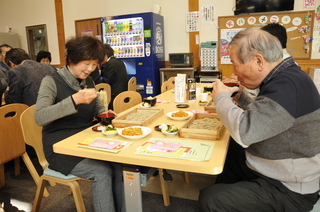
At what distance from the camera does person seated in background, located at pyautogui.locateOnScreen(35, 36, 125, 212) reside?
4.50 feet

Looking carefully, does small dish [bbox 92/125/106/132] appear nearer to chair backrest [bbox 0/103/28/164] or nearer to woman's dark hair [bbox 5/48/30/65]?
chair backrest [bbox 0/103/28/164]

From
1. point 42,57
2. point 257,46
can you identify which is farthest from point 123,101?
point 42,57

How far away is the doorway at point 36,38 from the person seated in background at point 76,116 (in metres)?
5.52

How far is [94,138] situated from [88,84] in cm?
70

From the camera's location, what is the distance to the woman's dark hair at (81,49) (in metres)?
1.56

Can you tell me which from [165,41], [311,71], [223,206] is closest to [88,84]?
[223,206]

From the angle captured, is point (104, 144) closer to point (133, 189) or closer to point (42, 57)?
point (133, 189)

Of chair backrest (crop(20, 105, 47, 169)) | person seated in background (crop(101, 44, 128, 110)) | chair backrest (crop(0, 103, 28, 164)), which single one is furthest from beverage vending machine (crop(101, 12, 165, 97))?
chair backrest (crop(20, 105, 47, 169))

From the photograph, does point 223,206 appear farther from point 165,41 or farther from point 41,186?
point 165,41

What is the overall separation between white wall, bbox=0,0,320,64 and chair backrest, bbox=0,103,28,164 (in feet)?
12.4

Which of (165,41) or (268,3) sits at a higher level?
(268,3)

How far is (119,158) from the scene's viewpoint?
106 centimetres

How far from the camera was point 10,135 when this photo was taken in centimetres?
193

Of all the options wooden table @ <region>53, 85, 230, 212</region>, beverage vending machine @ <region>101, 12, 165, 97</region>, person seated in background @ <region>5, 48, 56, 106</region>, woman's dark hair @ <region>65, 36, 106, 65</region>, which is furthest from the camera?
beverage vending machine @ <region>101, 12, 165, 97</region>
